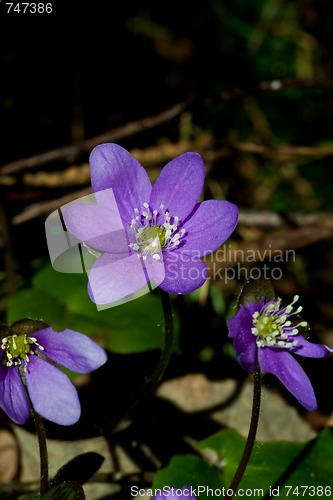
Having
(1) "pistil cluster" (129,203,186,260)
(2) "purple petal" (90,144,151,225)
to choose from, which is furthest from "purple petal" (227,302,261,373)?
(2) "purple petal" (90,144,151,225)

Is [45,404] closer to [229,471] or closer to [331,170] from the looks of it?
[229,471]

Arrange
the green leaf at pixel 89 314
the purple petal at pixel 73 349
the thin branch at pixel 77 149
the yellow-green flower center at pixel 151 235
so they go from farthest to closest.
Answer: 1. the thin branch at pixel 77 149
2. the green leaf at pixel 89 314
3. the yellow-green flower center at pixel 151 235
4. the purple petal at pixel 73 349

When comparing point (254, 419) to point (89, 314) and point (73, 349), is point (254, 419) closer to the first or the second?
point (73, 349)

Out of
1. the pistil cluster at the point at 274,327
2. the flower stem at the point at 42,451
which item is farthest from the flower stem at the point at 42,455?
the pistil cluster at the point at 274,327

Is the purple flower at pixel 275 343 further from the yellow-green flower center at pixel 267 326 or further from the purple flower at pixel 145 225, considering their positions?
the purple flower at pixel 145 225

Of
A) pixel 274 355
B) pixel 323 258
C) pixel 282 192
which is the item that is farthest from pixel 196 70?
pixel 274 355

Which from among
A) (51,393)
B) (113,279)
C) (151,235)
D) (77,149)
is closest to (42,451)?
(51,393)
